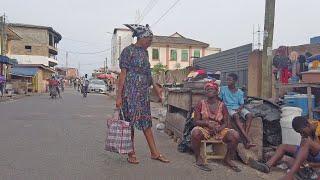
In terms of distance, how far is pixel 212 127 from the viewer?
7340 mm

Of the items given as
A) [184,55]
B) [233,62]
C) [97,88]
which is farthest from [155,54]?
[233,62]

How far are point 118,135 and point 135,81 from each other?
0.90 metres

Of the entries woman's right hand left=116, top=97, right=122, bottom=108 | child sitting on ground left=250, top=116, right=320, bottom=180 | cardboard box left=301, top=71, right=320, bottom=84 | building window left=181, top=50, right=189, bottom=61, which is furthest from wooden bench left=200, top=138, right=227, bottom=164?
building window left=181, top=50, right=189, bottom=61

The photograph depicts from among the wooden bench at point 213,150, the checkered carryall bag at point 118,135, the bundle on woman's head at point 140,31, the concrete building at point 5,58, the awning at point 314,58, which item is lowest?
the wooden bench at point 213,150

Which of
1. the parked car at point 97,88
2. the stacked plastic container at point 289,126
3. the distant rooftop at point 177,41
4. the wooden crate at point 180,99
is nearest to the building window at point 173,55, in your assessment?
the distant rooftop at point 177,41

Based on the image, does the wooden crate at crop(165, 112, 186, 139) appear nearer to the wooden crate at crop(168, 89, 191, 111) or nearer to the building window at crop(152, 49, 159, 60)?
the wooden crate at crop(168, 89, 191, 111)

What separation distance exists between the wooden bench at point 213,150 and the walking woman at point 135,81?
61 centimetres

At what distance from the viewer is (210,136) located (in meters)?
7.41

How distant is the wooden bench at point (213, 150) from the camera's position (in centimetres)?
736

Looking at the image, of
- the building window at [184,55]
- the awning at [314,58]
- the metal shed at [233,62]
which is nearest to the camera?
the awning at [314,58]

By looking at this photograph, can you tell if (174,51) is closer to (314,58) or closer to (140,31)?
(314,58)

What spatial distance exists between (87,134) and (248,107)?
14.3ft

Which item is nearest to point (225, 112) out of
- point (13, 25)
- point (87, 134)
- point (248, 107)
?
point (248, 107)

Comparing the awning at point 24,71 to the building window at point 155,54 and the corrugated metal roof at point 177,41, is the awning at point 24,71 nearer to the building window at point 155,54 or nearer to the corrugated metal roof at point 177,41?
the building window at point 155,54
